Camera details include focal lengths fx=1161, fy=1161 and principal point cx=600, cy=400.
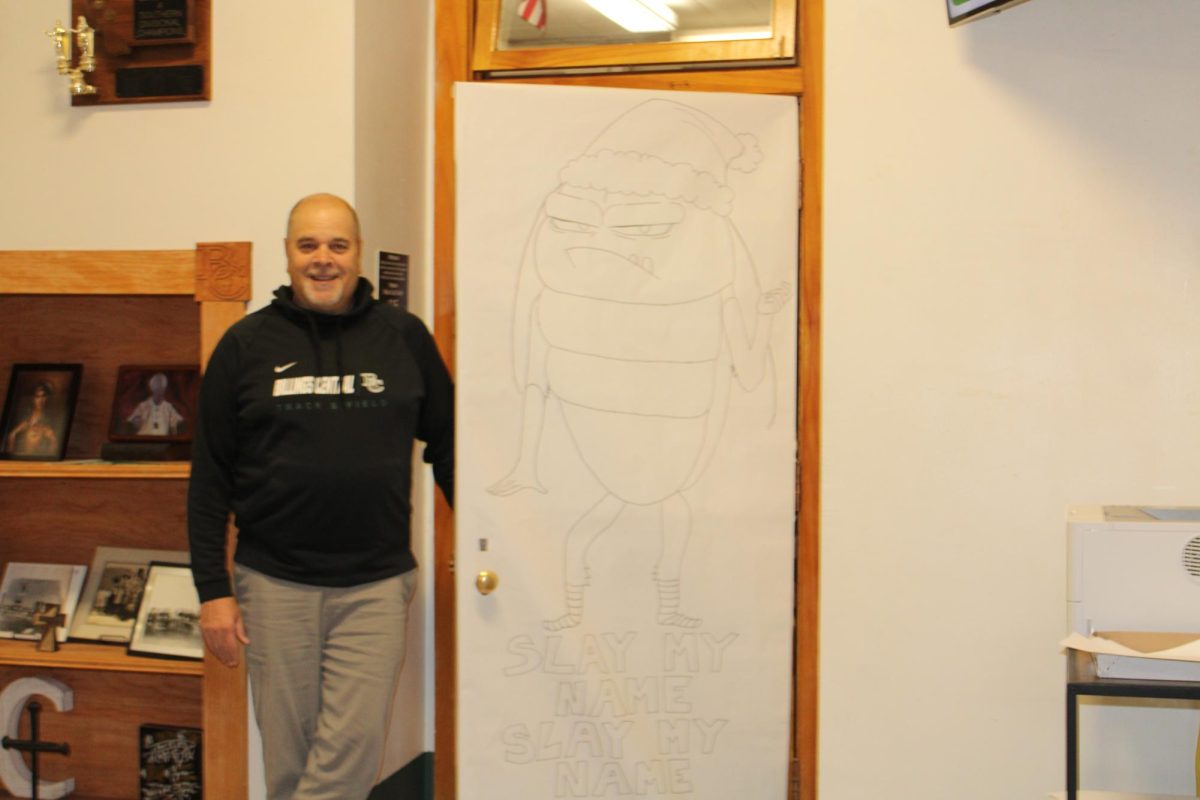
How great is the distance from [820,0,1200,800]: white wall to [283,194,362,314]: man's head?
108 cm

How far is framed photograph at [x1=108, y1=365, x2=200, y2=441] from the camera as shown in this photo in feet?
9.77

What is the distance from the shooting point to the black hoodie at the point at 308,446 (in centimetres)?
238

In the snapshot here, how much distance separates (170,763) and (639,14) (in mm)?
2212

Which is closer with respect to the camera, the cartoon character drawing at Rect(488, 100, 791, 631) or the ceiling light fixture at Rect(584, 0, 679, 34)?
the cartoon character drawing at Rect(488, 100, 791, 631)

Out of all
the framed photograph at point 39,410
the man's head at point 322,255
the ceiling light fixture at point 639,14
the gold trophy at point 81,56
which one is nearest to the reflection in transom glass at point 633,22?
the ceiling light fixture at point 639,14

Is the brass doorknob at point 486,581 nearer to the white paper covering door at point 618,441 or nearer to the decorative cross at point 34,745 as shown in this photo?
the white paper covering door at point 618,441

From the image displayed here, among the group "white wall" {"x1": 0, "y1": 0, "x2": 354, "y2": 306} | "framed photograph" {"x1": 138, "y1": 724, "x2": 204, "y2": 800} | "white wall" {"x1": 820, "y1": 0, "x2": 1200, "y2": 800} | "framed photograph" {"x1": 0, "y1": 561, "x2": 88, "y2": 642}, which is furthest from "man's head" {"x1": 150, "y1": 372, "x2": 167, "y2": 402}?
"white wall" {"x1": 820, "y1": 0, "x2": 1200, "y2": 800}

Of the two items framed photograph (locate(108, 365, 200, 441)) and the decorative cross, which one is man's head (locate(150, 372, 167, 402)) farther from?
the decorative cross

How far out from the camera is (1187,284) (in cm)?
252

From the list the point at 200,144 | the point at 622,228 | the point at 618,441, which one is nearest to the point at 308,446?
the point at 618,441

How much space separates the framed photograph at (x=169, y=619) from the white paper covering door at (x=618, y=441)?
76 cm

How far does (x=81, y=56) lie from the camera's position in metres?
2.85

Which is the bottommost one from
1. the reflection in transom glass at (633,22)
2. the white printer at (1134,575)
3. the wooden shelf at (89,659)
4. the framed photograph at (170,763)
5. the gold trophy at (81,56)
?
the framed photograph at (170,763)

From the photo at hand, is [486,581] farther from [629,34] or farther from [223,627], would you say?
[629,34]
